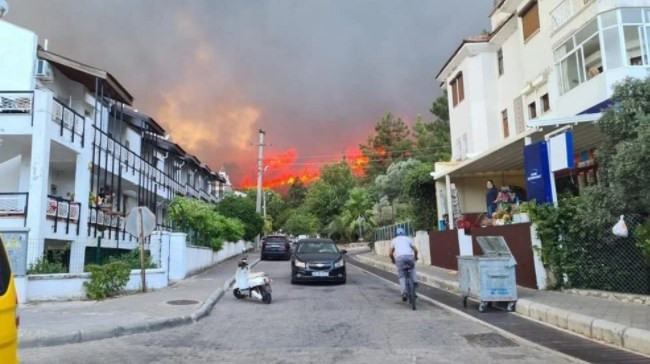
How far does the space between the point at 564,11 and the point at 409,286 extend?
1353 centimetres

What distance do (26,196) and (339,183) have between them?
57173mm

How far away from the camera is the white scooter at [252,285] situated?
43.6 feet

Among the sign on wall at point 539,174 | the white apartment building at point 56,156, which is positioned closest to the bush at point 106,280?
the white apartment building at point 56,156

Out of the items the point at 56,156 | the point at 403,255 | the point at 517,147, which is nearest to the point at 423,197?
the point at 517,147

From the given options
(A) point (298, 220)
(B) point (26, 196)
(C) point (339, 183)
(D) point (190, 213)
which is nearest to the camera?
(B) point (26, 196)

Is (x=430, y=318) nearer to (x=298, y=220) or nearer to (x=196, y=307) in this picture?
(x=196, y=307)

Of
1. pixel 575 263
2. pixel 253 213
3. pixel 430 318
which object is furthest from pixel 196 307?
pixel 253 213

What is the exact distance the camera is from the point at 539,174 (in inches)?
547

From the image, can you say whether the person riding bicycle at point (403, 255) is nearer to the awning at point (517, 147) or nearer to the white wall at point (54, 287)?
the awning at point (517, 147)

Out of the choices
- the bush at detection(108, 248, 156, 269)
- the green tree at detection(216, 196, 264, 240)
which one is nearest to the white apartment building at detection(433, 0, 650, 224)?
the bush at detection(108, 248, 156, 269)

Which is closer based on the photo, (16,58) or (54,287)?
(54,287)

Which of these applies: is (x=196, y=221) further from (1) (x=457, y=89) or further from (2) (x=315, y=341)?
(2) (x=315, y=341)

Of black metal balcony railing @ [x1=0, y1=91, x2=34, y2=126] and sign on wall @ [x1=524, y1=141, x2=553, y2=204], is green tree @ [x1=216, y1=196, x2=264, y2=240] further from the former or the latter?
sign on wall @ [x1=524, y1=141, x2=553, y2=204]

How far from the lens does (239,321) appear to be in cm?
1078
